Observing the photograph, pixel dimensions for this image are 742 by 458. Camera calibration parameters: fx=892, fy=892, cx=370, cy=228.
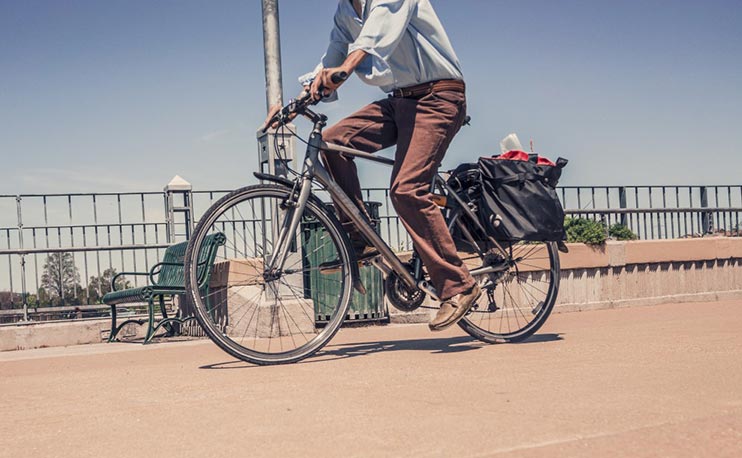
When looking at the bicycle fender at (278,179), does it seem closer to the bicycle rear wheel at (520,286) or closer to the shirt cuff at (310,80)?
the shirt cuff at (310,80)

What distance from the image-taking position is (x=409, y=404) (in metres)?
2.90

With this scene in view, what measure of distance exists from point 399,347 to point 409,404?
2045 millimetres

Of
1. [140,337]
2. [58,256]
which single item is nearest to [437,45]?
[140,337]

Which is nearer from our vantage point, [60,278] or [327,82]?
[327,82]

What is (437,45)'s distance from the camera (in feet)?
14.9

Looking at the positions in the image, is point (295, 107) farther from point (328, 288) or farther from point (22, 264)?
point (22, 264)

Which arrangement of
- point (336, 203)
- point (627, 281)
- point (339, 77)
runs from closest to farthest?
point (339, 77) → point (336, 203) → point (627, 281)

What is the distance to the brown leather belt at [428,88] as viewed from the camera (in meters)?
4.55

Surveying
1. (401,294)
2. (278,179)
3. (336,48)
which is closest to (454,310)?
(401,294)

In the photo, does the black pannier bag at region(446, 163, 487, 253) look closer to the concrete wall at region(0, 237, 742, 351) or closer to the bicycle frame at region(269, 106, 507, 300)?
the bicycle frame at region(269, 106, 507, 300)

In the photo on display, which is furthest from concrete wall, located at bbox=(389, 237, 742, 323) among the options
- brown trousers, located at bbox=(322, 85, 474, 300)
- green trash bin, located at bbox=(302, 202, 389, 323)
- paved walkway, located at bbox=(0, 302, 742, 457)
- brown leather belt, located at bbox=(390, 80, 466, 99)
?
paved walkway, located at bbox=(0, 302, 742, 457)

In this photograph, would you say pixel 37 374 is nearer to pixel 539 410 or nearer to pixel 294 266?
pixel 294 266

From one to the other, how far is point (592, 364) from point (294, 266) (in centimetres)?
359

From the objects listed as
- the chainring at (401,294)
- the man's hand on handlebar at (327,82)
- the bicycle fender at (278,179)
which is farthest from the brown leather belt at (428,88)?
the chainring at (401,294)
